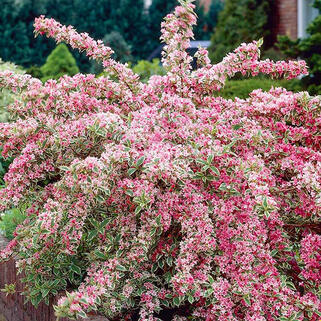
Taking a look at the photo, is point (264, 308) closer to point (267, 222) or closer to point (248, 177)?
point (267, 222)

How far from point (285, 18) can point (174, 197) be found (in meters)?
8.66

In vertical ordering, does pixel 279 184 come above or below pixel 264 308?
above

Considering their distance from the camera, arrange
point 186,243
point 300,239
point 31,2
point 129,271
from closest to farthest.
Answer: point 186,243 → point 129,271 → point 300,239 → point 31,2

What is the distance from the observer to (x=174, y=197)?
9.23 ft

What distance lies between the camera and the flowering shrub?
8.97 feet

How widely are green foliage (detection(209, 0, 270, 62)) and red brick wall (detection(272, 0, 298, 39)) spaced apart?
8.6 inches

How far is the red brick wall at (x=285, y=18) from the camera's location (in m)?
10.6

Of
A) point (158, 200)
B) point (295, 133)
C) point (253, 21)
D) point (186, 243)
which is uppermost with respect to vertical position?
point (253, 21)

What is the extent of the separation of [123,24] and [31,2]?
8.17 ft

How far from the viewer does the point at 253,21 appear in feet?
35.0

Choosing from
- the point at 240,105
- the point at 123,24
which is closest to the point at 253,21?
the point at 123,24

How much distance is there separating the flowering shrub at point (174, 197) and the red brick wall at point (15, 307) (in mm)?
170

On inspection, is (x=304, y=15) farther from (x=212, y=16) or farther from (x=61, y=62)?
(x=212, y=16)

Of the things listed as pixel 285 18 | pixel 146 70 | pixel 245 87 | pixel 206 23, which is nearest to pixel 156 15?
pixel 206 23
